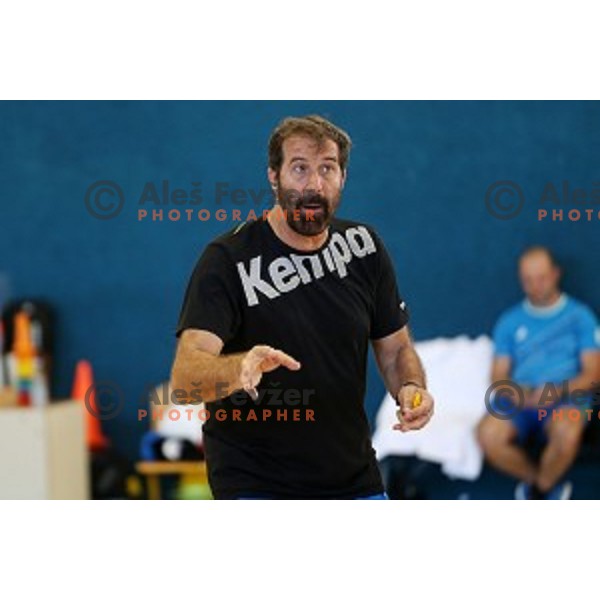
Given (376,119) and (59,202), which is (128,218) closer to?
(59,202)

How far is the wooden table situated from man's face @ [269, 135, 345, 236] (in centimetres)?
119

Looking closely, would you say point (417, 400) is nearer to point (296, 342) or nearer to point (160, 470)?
point (296, 342)

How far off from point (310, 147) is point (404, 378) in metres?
0.52

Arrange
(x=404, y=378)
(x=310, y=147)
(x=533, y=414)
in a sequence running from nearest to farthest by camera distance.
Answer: (x=404, y=378) < (x=310, y=147) < (x=533, y=414)

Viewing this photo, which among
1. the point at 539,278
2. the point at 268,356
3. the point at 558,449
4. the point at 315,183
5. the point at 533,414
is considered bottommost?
the point at 558,449

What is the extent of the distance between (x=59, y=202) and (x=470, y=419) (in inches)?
53.1

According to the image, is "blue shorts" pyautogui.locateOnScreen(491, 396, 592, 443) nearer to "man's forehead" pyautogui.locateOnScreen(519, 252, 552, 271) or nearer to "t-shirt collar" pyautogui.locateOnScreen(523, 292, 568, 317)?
"t-shirt collar" pyautogui.locateOnScreen(523, 292, 568, 317)

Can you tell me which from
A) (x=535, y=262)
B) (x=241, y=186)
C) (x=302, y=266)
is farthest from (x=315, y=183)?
(x=535, y=262)

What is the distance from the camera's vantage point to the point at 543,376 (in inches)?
124

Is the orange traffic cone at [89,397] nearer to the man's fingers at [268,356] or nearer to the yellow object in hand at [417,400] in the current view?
the yellow object in hand at [417,400]

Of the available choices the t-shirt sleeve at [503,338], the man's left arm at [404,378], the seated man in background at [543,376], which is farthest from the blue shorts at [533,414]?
the man's left arm at [404,378]

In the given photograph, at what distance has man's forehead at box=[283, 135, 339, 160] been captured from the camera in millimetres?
2277

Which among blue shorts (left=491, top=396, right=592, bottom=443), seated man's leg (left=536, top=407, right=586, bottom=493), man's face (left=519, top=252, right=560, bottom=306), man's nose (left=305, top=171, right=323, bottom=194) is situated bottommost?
seated man's leg (left=536, top=407, right=586, bottom=493)

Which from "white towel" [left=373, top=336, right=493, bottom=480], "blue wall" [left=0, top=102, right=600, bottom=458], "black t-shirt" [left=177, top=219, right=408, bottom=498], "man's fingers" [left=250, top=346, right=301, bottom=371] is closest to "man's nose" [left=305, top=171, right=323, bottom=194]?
"black t-shirt" [left=177, top=219, right=408, bottom=498]
